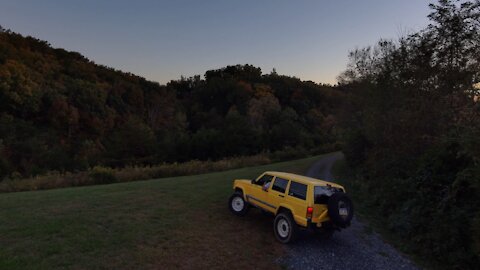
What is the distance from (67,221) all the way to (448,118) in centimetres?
1553

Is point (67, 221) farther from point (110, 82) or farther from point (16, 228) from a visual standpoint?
point (110, 82)

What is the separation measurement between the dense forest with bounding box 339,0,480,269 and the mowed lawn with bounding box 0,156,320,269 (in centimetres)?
530

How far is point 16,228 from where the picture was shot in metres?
9.88

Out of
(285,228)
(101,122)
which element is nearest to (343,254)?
(285,228)

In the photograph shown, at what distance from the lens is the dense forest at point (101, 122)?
5044cm

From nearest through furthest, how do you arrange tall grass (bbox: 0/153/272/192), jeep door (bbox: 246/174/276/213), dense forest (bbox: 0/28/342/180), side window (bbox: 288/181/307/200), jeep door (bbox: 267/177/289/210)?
side window (bbox: 288/181/307/200) → jeep door (bbox: 267/177/289/210) → jeep door (bbox: 246/174/276/213) → tall grass (bbox: 0/153/272/192) → dense forest (bbox: 0/28/342/180)

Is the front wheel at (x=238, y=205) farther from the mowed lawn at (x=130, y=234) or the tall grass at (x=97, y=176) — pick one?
the tall grass at (x=97, y=176)

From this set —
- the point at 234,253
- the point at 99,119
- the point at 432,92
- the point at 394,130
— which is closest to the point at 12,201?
the point at 234,253

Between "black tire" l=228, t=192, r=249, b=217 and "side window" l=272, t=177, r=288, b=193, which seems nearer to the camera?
"side window" l=272, t=177, r=288, b=193

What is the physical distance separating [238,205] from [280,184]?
8.83 feet

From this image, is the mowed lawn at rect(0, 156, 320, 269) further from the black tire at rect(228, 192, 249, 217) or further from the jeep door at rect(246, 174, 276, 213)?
the jeep door at rect(246, 174, 276, 213)

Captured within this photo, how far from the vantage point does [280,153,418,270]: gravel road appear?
29.7 ft

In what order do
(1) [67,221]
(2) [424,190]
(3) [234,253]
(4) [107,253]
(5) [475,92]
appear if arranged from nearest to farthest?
(4) [107,253] < (3) [234,253] < (1) [67,221] < (2) [424,190] < (5) [475,92]

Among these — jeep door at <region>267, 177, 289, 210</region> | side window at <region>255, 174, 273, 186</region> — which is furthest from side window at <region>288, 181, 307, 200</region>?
side window at <region>255, 174, 273, 186</region>
